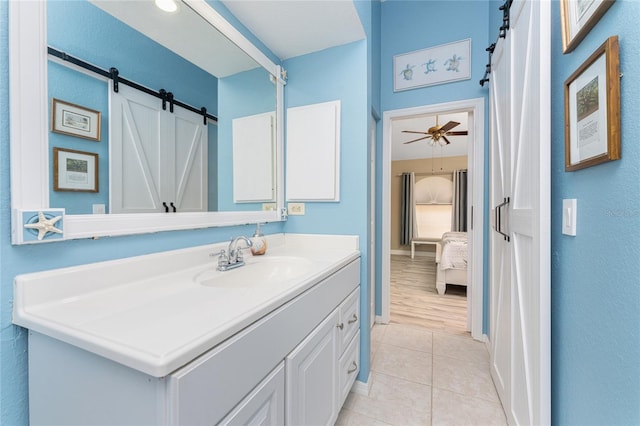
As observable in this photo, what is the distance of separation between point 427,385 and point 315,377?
112cm

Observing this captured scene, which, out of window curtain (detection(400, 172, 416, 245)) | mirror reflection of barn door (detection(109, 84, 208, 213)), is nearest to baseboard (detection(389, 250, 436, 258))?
window curtain (detection(400, 172, 416, 245))

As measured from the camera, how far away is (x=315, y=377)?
1060 millimetres

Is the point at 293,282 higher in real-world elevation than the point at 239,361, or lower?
higher

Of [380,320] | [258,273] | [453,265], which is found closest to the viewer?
[258,273]

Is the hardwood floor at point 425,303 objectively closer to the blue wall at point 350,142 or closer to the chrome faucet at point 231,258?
the blue wall at point 350,142

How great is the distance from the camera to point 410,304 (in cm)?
320

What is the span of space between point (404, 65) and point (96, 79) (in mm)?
2466

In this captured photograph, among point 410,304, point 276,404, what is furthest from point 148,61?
point 410,304

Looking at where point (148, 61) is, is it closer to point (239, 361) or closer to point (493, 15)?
point (239, 361)

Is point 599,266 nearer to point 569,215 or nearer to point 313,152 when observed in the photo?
point 569,215

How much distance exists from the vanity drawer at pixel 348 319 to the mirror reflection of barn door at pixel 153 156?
0.89 m

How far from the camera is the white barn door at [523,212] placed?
96cm

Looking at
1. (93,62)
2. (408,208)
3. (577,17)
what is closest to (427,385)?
(577,17)

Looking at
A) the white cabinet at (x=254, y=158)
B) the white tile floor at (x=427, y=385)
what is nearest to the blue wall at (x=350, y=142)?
the white tile floor at (x=427, y=385)
